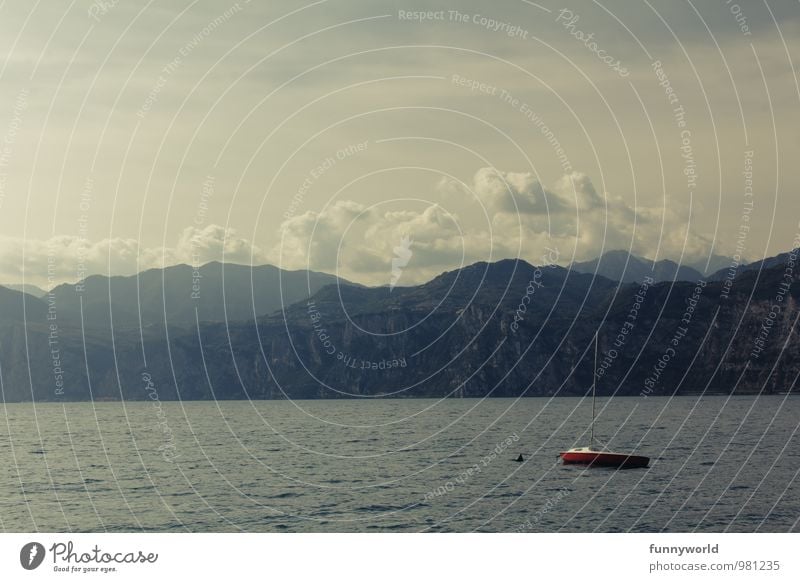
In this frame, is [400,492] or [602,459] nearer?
[400,492]

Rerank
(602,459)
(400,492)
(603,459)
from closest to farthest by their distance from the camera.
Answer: (400,492) < (603,459) < (602,459)
